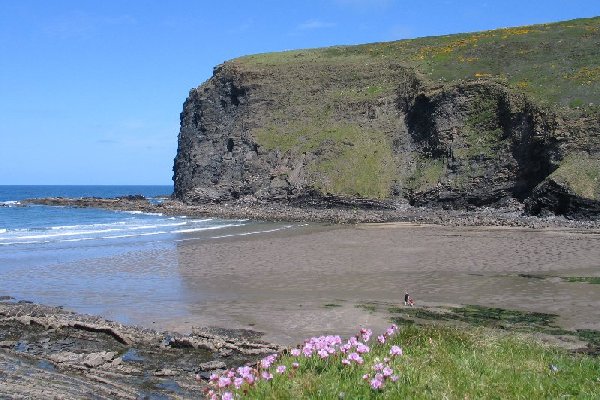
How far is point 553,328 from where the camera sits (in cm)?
1286

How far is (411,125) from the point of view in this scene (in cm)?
6262

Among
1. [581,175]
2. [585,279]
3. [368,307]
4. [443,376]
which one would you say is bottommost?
[585,279]

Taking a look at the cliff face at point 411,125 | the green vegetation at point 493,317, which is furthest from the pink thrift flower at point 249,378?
the cliff face at point 411,125

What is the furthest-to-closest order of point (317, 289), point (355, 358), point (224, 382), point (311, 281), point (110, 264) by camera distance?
point (110, 264) < point (311, 281) < point (317, 289) < point (355, 358) < point (224, 382)

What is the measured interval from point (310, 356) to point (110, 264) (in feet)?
67.5

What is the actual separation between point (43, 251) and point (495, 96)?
43.4 metres

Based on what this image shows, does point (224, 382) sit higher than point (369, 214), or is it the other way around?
point (224, 382)

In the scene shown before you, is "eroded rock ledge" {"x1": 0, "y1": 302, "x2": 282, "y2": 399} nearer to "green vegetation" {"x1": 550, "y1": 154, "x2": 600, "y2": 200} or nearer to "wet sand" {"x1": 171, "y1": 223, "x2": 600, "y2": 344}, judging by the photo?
"wet sand" {"x1": 171, "y1": 223, "x2": 600, "y2": 344}

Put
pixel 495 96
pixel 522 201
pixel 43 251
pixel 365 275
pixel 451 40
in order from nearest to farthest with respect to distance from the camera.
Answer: pixel 365 275 → pixel 43 251 → pixel 522 201 → pixel 495 96 → pixel 451 40

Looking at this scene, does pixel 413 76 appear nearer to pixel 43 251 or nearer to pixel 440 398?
pixel 43 251

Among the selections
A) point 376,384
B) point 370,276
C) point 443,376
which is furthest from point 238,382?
point 370,276

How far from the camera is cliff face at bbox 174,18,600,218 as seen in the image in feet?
164

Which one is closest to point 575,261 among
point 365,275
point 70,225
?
point 365,275

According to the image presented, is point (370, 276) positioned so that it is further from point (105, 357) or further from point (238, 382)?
point (238, 382)
